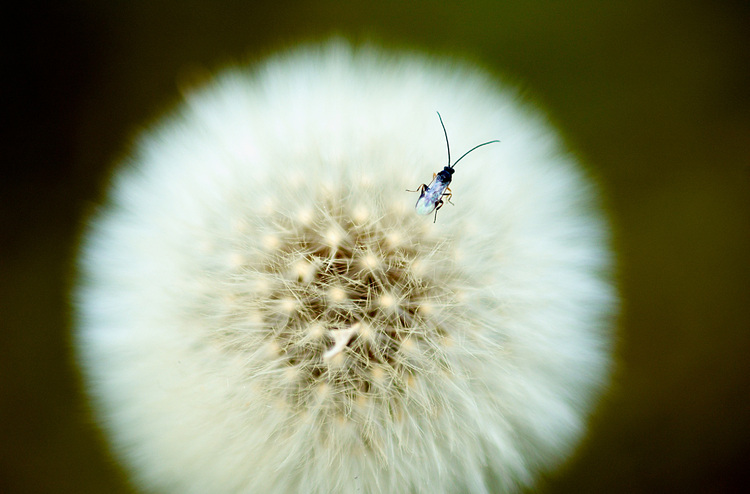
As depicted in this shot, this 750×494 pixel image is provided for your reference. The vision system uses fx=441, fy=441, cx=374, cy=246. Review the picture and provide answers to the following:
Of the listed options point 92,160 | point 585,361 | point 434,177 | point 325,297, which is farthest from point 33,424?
point 585,361

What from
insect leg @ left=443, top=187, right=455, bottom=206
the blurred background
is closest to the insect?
insect leg @ left=443, top=187, right=455, bottom=206

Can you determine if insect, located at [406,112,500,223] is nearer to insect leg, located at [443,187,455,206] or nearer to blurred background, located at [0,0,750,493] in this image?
insect leg, located at [443,187,455,206]

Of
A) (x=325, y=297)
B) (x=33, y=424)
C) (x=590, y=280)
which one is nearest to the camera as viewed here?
(x=325, y=297)

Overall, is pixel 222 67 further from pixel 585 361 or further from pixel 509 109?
pixel 585 361

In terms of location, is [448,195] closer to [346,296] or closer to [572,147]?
[346,296]

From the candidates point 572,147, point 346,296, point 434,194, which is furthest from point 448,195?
point 572,147

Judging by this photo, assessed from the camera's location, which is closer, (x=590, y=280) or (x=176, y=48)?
(x=590, y=280)

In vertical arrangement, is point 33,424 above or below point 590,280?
below
